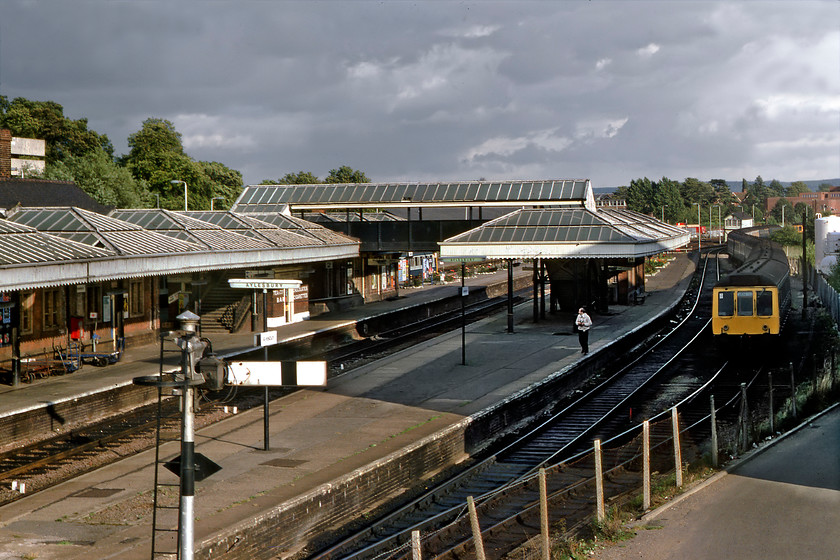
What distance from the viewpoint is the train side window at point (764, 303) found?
28875 millimetres

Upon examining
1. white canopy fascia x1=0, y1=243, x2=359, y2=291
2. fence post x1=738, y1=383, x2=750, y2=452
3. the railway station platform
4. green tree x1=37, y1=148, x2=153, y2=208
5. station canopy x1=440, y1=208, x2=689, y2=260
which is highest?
green tree x1=37, y1=148, x2=153, y2=208

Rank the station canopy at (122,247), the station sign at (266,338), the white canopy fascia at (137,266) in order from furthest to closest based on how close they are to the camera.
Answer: the station canopy at (122,247) → the white canopy fascia at (137,266) → the station sign at (266,338)

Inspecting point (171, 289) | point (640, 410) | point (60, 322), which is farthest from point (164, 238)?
point (640, 410)

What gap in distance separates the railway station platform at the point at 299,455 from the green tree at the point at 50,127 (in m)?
55.7

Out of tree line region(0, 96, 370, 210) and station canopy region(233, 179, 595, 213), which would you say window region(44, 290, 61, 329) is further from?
tree line region(0, 96, 370, 210)

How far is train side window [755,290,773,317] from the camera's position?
28.9 meters

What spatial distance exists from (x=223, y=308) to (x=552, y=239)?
1328cm

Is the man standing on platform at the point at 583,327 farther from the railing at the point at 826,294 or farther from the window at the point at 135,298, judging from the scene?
the window at the point at 135,298

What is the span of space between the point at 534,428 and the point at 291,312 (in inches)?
761

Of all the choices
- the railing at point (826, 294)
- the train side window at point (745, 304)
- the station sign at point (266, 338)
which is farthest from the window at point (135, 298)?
the railing at point (826, 294)

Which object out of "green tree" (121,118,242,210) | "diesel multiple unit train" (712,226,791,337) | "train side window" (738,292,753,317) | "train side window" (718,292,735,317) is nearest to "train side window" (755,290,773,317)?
"diesel multiple unit train" (712,226,791,337)

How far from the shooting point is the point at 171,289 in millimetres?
34594

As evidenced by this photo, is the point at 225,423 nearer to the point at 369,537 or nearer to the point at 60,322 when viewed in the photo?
the point at 369,537

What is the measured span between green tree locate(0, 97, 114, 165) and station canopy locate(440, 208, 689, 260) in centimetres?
5285
